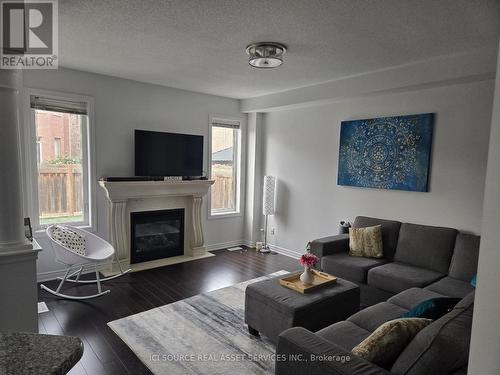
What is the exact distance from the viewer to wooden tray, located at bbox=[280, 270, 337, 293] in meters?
2.69

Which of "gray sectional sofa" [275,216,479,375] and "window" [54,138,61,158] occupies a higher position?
"window" [54,138,61,158]

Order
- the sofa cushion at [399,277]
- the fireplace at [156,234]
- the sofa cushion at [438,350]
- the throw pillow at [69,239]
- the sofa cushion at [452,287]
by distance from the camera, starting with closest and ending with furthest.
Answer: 1. the sofa cushion at [438,350]
2. the sofa cushion at [452,287]
3. the sofa cushion at [399,277]
4. the throw pillow at [69,239]
5. the fireplace at [156,234]

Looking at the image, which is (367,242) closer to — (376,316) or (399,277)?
(399,277)

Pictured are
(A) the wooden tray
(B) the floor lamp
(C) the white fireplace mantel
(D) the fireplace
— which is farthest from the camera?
(B) the floor lamp

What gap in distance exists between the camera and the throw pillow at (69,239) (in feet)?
11.9

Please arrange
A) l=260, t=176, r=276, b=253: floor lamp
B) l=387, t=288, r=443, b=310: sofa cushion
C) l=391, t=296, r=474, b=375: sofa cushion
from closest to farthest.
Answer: l=391, t=296, r=474, b=375: sofa cushion → l=387, t=288, r=443, b=310: sofa cushion → l=260, t=176, r=276, b=253: floor lamp

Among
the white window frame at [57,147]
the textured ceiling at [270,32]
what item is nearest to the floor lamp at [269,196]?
the textured ceiling at [270,32]

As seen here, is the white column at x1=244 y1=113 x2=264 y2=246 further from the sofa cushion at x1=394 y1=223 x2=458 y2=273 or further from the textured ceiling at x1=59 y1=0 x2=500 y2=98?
the sofa cushion at x1=394 y1=223 x2=458 y2=273

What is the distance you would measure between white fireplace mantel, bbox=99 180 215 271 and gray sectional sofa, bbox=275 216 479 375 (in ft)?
6.70

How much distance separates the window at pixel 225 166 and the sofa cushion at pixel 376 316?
11.7ft

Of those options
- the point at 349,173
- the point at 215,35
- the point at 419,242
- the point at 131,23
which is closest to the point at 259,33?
the point at 215,35

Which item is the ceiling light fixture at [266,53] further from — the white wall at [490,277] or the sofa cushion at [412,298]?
the sofa cushion at [412,298]

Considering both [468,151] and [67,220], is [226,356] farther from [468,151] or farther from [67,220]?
[468,151]

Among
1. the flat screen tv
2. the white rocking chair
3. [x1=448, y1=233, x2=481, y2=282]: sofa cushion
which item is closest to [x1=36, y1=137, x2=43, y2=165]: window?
the white rocking chair
